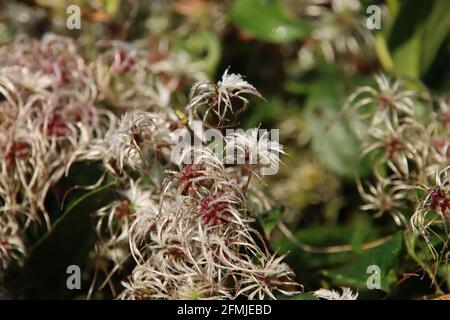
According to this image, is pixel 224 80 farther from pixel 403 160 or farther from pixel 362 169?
pixel 362 169

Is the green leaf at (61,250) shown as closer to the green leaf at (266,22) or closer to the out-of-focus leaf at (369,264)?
the out-of-focus leaf at (369,264)

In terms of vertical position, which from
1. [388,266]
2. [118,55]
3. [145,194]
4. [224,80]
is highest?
[118,55]

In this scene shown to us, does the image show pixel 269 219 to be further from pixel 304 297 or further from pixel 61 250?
pixel 61 250

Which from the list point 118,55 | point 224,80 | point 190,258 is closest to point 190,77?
point 118,55

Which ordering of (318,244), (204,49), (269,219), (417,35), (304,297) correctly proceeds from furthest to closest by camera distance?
(204,49)
(417,35)
(318,244)
(269,219)
(304,297)

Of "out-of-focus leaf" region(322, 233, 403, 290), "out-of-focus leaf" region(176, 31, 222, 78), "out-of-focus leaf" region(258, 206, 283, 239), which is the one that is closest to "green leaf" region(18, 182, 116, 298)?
"out-of-focus leaf" region(258, 206, 283, 239)

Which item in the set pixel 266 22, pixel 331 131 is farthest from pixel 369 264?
pixel 266 22

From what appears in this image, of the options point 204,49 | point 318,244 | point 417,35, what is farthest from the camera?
point 204,49
